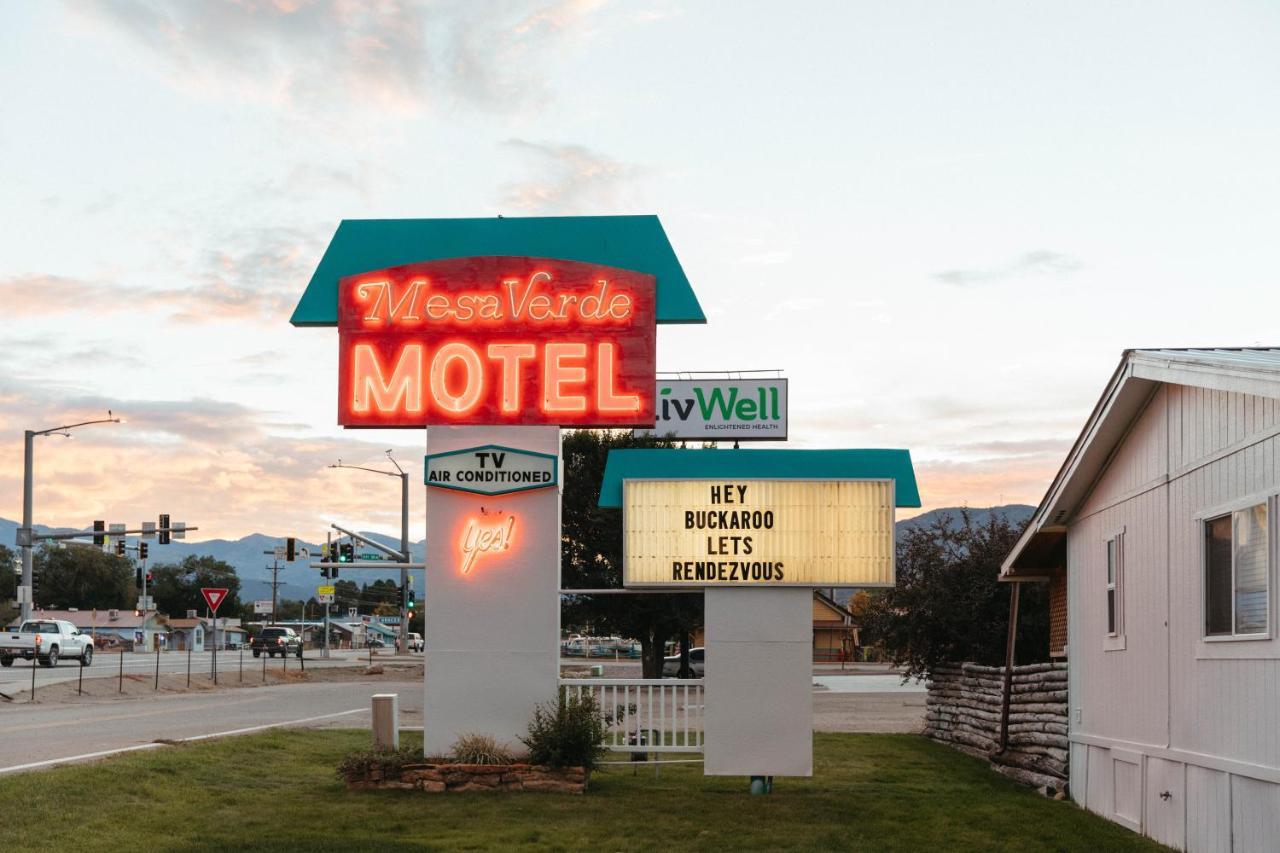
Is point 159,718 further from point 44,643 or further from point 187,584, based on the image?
point 187,584

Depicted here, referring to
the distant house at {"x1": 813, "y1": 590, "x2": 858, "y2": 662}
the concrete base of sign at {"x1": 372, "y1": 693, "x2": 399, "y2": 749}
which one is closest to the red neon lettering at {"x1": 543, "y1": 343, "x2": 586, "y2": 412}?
the concrete base of sign at {"x1": 372, "y1": 693, "x2": 399, "y2": 749}

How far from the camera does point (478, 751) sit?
1664 centimetres

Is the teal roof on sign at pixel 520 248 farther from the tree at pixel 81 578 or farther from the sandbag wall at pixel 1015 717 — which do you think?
the tree at pixel 81 578

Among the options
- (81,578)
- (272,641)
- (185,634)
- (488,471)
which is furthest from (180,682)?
(81,578)

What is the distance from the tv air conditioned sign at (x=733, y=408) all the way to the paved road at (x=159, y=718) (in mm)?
15353

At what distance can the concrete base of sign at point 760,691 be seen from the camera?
16.6 meters

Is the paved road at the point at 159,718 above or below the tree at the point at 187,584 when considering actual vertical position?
above

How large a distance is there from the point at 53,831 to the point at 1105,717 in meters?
11.3

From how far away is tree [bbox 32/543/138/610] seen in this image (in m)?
147

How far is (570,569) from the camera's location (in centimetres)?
3991

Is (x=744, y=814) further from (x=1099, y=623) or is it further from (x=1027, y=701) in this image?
(x=1027, y=701)

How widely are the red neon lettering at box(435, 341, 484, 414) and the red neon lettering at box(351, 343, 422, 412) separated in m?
0.17

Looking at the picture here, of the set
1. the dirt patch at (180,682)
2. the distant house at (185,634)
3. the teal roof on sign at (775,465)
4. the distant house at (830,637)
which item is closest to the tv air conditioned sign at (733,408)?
the dirt patch at (180,682)

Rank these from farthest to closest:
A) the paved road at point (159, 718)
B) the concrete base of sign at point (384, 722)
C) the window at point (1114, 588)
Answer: the paved road at point (159, 718) < the concrete base of sign at point (384, 722) < the window at point (1114, 588)
